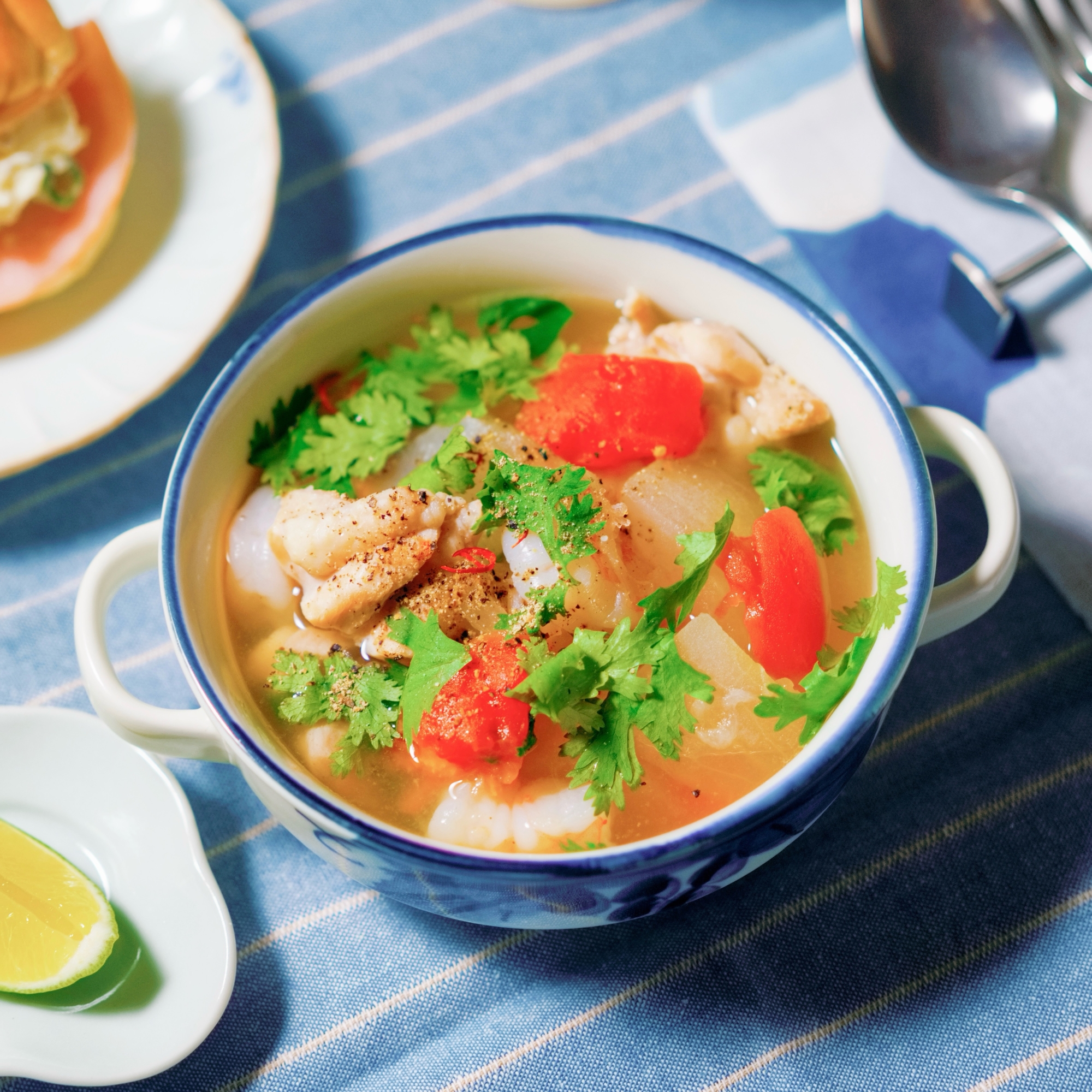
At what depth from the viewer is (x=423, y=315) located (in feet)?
5.09

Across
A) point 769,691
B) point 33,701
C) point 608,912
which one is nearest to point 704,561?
point 769,691

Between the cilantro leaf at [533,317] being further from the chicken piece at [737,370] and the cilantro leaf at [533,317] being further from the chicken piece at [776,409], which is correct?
the chicken piece at [776,409]

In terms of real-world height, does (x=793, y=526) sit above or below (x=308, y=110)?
below

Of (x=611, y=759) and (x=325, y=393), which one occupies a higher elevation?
(x=325, y=393)

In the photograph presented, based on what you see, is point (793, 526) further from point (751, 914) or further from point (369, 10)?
point (369, 10)

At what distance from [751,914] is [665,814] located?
26 cm

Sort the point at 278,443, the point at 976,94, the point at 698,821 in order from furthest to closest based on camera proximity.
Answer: the point at 976,94
the point at 278,443
the point at 698,821

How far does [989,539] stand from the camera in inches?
→ 50.4

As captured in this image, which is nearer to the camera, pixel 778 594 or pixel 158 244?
pixel 778 594

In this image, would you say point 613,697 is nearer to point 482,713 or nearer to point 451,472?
point 482,713

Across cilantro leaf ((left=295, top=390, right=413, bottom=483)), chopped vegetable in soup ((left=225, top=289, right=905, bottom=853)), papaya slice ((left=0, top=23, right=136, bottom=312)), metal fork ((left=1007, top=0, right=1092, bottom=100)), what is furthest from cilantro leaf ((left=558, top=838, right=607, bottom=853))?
metal fork ((left=1007, top=0, right=1092, bottom=100))

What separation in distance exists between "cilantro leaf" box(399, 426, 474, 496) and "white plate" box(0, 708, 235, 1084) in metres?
0.56

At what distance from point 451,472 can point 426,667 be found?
283 mm

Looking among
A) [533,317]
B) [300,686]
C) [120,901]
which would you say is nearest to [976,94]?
[533,317]
